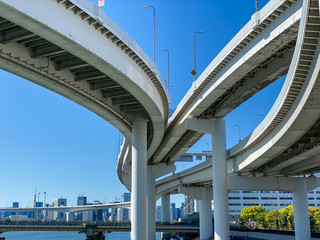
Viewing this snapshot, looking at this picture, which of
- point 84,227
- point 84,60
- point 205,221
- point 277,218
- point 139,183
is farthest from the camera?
point 277,218

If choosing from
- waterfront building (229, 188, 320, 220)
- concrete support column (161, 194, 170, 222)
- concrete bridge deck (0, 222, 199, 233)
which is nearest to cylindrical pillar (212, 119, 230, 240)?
concrete bridge deck (0, 222, 199, 233)

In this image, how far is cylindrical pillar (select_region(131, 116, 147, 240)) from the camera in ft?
115

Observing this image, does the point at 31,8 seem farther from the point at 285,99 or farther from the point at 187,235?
the point at 187,235

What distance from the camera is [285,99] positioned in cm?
2178

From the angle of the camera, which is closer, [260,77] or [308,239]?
[260,77]

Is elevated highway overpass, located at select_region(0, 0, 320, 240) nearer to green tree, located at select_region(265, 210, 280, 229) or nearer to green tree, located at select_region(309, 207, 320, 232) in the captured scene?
green tree, located at select_region(309, 207, 320, 232)

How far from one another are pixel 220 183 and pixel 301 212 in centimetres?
1158

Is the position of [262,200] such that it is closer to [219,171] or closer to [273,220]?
[273,220]

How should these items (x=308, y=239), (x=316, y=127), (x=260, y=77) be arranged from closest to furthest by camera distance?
(x=316, y=127), (x=260, y=77), (x=308, y=239)

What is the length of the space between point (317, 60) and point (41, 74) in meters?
15.5

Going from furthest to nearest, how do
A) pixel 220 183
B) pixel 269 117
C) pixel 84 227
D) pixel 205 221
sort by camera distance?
1. pixel 84 227
2. pixel 205 221
3. pixel 220 183
4. pixel 269 117

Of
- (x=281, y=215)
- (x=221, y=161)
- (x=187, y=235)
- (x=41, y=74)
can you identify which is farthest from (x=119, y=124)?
(x=281, y=215)

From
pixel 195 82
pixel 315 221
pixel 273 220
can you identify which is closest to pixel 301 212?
pixel 195 82

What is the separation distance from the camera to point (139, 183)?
36.1 meters
